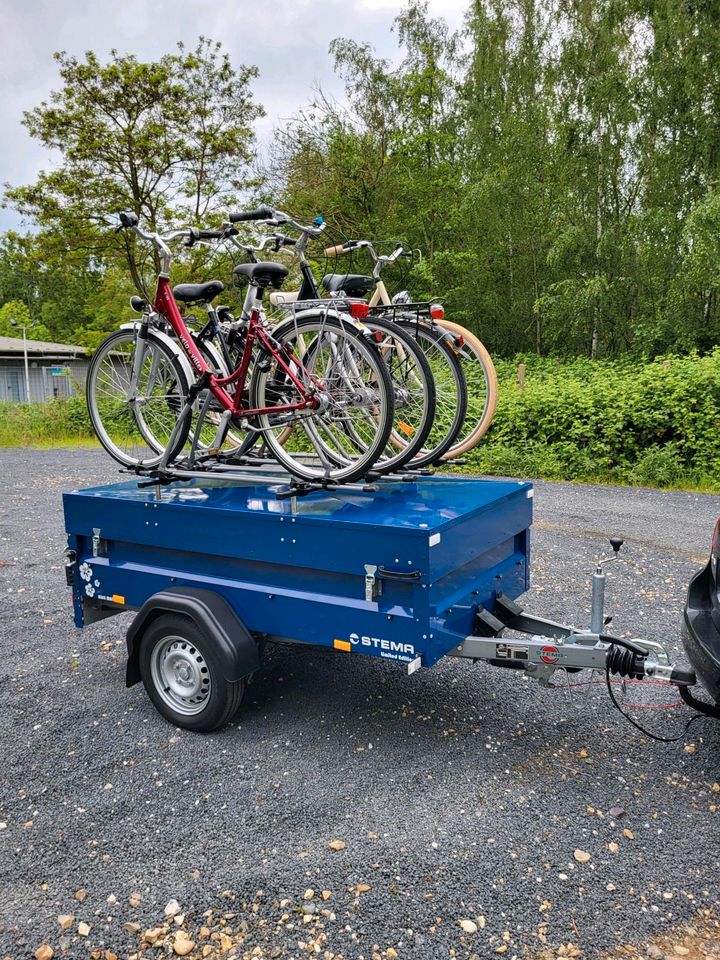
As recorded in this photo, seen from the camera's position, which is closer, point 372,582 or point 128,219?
point 372,582

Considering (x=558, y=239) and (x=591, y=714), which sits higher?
(x=558, y=239)

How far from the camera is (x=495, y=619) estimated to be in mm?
3396

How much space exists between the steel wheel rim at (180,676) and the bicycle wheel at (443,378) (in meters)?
1.60

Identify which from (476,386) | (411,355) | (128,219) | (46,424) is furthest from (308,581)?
(46,424)

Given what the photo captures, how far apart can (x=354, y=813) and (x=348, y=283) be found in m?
2.62

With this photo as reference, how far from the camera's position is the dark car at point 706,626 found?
289 centimetres

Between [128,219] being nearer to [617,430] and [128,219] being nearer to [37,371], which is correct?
[617,430]

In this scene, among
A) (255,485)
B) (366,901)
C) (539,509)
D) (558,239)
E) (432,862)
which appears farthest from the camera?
(558,239)

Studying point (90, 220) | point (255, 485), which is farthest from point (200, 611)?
point (90, 220)

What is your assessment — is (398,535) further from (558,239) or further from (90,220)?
(90,220)

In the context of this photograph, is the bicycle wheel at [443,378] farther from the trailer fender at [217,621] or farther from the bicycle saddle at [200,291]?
the trailer fender at [217,621]

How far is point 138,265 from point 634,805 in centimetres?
2299

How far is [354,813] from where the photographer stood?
295cm

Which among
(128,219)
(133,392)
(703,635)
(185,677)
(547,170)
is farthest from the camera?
(547,170)
